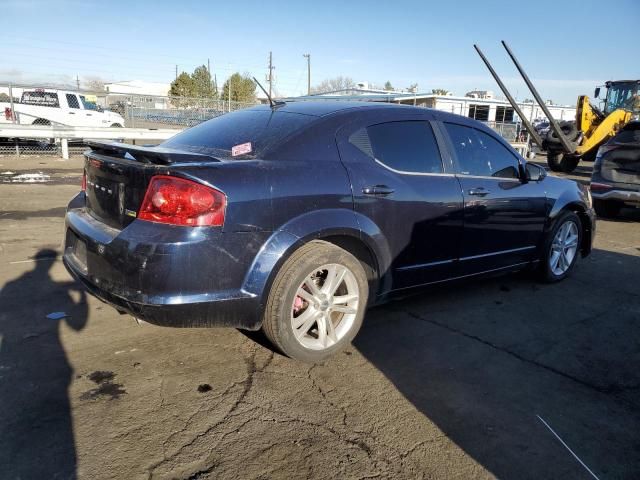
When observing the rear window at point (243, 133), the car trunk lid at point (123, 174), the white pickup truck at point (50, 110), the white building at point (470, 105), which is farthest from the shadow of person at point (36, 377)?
the white building at point (470, 105)

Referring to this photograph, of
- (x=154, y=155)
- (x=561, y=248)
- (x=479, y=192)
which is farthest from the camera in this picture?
(x=561, y=248)

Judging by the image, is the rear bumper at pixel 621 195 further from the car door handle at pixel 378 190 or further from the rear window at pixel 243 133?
the rear window at pixel 243 133

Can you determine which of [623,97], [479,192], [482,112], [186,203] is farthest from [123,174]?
[482,112]

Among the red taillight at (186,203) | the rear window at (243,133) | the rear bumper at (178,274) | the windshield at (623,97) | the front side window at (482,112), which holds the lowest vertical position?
the rear bumper at (178,274)

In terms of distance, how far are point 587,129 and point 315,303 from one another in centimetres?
1673

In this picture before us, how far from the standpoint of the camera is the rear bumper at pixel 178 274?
8.86 ft

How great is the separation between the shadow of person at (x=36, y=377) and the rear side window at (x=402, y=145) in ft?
7.79

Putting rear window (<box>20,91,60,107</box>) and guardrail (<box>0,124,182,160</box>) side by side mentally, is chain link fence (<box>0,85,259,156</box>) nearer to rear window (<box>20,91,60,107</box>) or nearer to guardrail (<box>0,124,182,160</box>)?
rear window (<box>20,91,60,107</box>)

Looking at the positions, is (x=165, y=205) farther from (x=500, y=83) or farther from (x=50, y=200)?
(x=500, y=83)

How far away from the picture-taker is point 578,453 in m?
2.51

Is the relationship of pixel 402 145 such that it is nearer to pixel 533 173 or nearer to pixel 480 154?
pixel 480 154

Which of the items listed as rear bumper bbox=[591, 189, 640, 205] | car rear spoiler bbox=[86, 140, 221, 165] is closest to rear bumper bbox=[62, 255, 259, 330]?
car rear spoiler bbox=[86, 140, 221, 165]

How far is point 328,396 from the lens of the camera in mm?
2926

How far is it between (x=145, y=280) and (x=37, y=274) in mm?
2601
